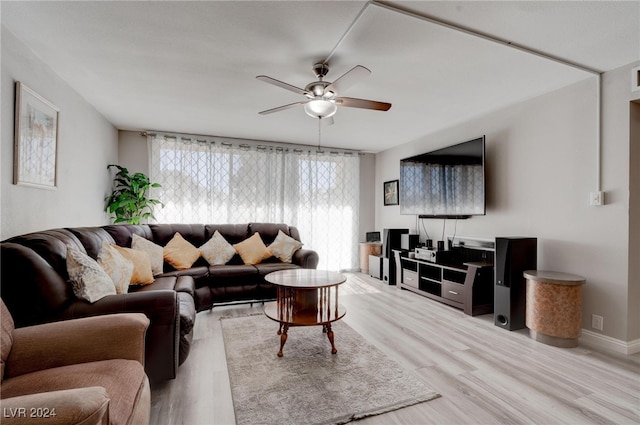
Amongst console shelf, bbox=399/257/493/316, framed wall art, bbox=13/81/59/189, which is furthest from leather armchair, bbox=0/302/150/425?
console shelf, bbox=399/257/493/316

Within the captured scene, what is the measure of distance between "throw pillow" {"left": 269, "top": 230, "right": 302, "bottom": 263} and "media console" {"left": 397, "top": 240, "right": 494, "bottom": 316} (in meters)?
1.68

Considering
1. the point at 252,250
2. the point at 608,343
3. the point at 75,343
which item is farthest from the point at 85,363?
the point at 608,343

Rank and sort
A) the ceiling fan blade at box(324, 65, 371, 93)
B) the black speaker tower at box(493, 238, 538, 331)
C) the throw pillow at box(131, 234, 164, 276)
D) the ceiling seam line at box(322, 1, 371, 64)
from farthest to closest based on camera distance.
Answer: the throw pillow at box(131, 234, 164, 276), the black speaker tower at box(493, 238, 538, 331), the ceiling fan blade at box(324, 65, 371, 93), the ceiling seam line at box(322, 1, 371, 64)

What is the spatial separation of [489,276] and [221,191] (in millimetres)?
3984

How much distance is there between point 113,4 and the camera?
5.74ft

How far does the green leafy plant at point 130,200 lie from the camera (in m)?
3.98

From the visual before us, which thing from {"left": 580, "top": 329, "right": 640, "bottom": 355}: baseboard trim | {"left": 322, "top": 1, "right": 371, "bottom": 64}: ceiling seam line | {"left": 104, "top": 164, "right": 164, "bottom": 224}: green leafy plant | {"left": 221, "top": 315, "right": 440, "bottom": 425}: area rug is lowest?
{"left": 221, "top": 315, "right": 440, "bottom": 425}: area rug

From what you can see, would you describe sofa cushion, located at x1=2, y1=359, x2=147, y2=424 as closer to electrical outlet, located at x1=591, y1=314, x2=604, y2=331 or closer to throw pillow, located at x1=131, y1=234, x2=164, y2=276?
throw pillow, located at x1=131, y1=234, x2=164, y2=276

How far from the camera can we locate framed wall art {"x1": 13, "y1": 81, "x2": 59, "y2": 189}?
2.11 meters

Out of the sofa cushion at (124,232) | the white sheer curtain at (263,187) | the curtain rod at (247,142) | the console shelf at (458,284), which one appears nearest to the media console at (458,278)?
the console shelf at (458,284)

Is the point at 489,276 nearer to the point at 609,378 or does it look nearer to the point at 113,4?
the point at 609,378

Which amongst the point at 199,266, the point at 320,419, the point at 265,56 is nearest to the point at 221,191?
the point at 199,266

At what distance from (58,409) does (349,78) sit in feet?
7.25

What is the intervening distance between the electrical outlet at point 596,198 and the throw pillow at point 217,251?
382 centimetres
